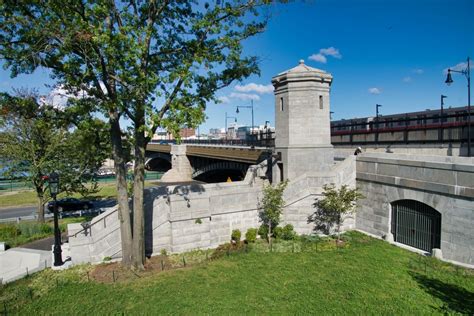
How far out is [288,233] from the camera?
1694cm

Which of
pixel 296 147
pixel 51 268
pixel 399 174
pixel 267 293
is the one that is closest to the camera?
pixel 267 293

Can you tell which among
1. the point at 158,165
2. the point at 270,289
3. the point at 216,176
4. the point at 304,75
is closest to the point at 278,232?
the point at 270,289

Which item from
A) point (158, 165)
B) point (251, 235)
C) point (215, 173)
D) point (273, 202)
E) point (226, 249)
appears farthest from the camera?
point (158, 165)

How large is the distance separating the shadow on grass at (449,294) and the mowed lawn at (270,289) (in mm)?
27

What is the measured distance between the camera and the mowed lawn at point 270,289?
375 inches

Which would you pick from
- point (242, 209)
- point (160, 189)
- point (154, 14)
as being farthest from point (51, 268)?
point (154, 14)

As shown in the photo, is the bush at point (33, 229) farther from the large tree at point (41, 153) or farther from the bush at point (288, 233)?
the bush at point (288, 233)

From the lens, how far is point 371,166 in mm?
17516

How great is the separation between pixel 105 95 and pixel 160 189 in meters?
5.60

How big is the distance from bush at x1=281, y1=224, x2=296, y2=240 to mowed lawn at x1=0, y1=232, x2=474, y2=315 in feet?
9.55

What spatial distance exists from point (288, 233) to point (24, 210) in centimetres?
3090

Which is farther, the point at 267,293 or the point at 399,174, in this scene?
the point at 399,174

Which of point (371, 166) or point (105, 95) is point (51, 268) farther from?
point (371, 166)

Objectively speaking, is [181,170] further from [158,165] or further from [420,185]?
[420,185]
